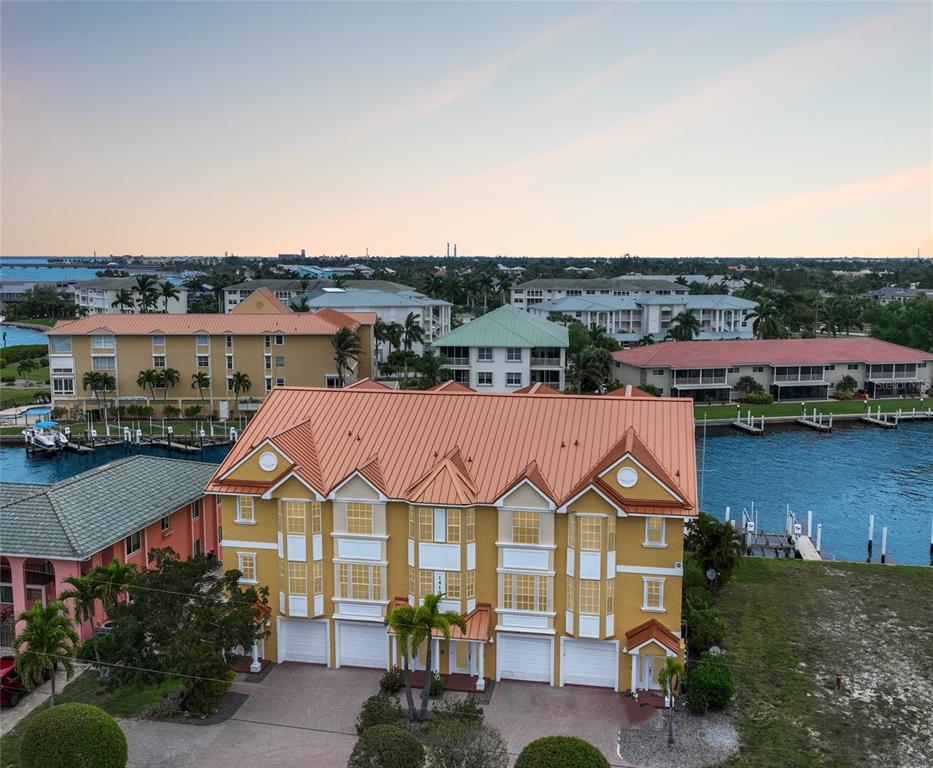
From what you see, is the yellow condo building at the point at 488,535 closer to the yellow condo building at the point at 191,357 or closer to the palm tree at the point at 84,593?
the palm tree at the point at 84,593

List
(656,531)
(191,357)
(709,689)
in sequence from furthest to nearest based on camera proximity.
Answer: (191,357)
(656,531)
(709,689)

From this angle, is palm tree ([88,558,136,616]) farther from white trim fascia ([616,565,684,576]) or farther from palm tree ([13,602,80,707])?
white trim fascia ([616,565,684,576])

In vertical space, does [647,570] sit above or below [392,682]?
above

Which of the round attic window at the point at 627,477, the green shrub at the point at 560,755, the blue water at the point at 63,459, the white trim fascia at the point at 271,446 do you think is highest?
the white trim fascia at the point at 271,446

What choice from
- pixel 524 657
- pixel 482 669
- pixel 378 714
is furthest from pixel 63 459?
pixel 378 714

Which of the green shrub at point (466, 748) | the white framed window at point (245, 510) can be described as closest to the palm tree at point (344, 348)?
the white framed window at point (245, 510)

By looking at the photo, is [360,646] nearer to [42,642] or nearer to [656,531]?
[42,642]

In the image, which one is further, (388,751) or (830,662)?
(830,662)

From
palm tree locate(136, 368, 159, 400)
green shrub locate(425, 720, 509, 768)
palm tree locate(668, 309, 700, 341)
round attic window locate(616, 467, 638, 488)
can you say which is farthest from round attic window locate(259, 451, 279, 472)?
palm tree locate(668, 309, 700, 341)
